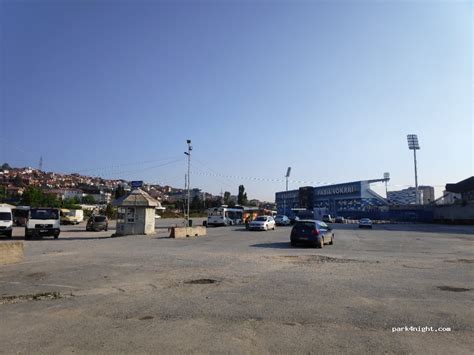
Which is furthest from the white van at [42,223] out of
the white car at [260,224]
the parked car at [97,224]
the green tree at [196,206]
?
the green tree at [196,206]

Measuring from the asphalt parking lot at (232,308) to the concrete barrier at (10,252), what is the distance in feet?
2.64

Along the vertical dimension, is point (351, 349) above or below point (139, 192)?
below

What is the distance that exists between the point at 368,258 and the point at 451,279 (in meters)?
5.93

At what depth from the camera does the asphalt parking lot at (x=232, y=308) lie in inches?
246

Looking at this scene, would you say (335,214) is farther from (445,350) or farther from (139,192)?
(445,350)

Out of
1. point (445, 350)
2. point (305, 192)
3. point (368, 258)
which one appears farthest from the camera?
point (305, 192)

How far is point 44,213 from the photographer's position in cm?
3138

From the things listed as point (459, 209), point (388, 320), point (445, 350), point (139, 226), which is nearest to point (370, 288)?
point (388, 320)

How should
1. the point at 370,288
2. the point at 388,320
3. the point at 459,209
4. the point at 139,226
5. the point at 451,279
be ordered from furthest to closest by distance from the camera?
the point at 459,209
the point at 139,226
the point at 451,279
the point at 370,288
the point at 388,320

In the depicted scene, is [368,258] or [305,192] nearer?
[368,258]

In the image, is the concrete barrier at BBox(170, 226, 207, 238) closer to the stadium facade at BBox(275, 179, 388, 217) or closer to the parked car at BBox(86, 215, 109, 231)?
the parked car at BBox(86, 215, 109, 231)

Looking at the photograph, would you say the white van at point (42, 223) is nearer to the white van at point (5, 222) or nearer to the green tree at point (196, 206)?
the white van at point (5, 222)

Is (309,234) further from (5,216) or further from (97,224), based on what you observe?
(97,224)

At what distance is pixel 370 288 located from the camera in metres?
10.7
